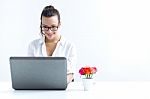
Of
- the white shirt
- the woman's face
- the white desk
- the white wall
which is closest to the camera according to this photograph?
the white desk

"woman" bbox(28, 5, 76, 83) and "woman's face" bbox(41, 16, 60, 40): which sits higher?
"woman's face" bbox(41, 16, 60, 40)

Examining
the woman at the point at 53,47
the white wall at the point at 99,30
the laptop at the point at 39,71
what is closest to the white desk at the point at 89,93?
the laptop at the point at 39,71

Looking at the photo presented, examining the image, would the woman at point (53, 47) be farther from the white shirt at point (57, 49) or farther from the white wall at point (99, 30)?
the white wall at point (99, 30)

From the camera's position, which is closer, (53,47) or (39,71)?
(39,71)

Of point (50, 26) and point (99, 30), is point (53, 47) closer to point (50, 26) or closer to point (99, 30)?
point (50, 26)

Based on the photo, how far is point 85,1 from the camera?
14.0ft

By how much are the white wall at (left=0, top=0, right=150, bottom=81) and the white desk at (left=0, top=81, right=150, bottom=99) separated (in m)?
1.73

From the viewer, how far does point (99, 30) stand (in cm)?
428

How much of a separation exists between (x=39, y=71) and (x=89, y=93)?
0.37 metres

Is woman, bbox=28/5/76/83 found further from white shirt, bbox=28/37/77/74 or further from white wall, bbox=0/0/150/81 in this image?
white wall, bbox=0/0/150/81

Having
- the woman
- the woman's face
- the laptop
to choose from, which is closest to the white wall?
the woman

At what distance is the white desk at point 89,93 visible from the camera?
2110mm

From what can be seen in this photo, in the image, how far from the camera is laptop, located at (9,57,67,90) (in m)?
2.23

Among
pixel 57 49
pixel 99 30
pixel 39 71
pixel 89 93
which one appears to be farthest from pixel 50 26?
pixel 99 30
